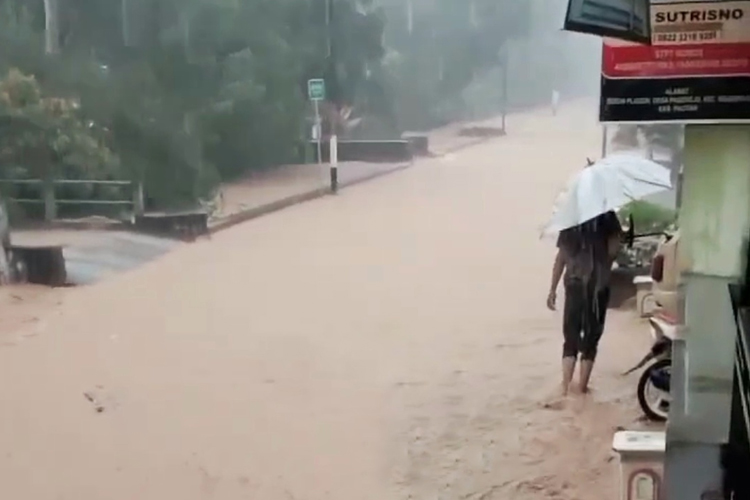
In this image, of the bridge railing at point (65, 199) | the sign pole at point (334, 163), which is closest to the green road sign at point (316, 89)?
the sign pole at point (334, 163)

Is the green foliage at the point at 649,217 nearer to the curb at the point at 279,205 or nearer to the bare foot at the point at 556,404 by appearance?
the bare foot at the point at 556,404

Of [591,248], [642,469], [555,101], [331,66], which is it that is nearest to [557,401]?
[591,248]

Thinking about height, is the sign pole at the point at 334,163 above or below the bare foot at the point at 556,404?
above

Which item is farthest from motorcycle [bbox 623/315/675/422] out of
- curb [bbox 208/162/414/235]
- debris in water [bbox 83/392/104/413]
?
curb [bbox 208/162/414/235]

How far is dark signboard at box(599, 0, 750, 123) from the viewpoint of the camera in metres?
2.08

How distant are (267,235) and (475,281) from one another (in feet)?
5.75

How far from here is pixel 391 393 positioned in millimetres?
4039

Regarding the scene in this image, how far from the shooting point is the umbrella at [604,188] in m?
3.22

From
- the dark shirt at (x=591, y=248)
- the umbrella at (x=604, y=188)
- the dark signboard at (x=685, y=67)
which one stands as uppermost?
the dark signboard at (x=685, y=67)

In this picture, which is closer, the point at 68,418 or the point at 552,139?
the point at 68,418

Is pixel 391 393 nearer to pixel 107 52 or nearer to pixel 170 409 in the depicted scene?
pixel 170 409

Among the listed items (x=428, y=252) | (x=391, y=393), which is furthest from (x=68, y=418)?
(x=428, y=252)

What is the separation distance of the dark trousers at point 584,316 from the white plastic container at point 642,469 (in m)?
1.08

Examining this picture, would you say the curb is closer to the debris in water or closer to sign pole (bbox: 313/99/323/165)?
sign pole (bbox: 313/99/323/165)
